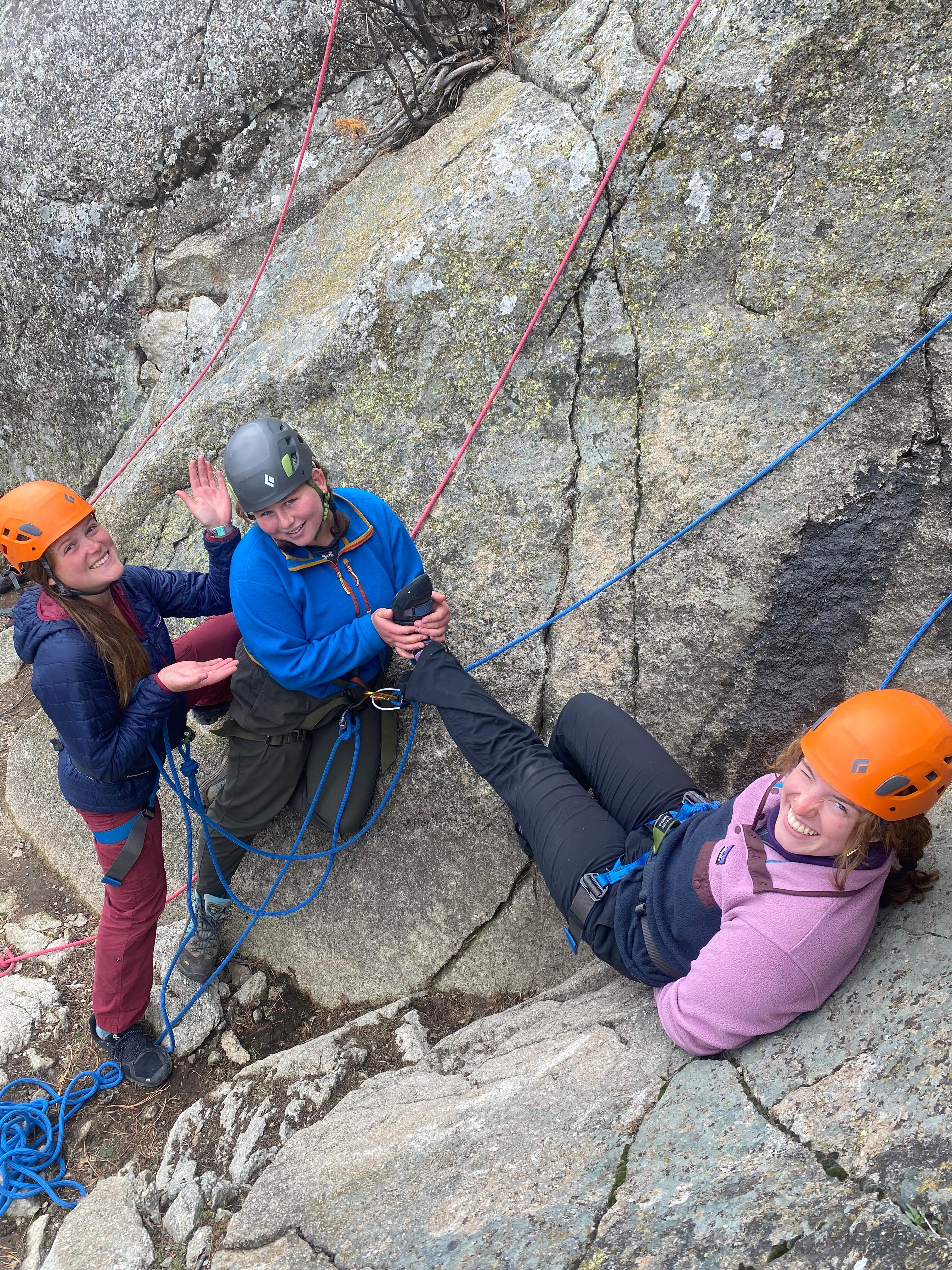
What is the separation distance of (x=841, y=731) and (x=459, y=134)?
418 cm

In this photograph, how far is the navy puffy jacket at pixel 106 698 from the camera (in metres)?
3.39

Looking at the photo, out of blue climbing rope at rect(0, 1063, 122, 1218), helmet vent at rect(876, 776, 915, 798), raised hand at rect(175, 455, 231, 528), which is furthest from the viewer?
raised hand at rect(175, 455, 231, 528)

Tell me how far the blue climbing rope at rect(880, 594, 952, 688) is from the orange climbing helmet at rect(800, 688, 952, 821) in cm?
127

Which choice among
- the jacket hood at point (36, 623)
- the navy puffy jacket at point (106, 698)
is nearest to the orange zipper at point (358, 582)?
the navy puffy jacket at point (106, 698)

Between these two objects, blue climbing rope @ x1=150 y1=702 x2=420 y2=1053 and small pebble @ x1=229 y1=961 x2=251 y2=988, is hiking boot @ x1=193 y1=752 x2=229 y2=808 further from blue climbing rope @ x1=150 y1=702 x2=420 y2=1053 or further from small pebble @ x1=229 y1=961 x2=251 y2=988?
small pebble @ x1=229 y1=961 x2=251 y2=988

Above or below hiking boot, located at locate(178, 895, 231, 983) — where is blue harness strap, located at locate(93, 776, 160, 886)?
above

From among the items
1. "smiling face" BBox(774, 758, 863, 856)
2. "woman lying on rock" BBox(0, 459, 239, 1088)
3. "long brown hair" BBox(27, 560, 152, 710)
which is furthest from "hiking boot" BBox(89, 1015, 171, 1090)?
"smiling face" BBox(774, 758, 863, 856)

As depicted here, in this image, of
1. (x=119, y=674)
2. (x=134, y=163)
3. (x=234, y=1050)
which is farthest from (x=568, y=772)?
(x=134, y=163)

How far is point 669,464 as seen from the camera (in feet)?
13.1

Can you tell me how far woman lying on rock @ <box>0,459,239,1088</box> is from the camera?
3.41 m

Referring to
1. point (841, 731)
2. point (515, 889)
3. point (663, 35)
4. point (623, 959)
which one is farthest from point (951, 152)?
point (515, 889)

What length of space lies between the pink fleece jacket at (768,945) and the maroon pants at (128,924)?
8.70ft

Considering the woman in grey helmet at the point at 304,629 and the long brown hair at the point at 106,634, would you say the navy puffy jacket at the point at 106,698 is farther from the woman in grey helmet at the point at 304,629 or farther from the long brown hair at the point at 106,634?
the woman in grey helmet at the point at 304,629

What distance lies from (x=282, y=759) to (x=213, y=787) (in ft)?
2.13
